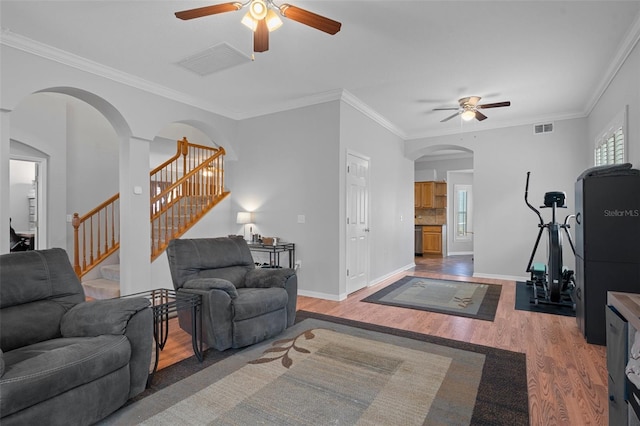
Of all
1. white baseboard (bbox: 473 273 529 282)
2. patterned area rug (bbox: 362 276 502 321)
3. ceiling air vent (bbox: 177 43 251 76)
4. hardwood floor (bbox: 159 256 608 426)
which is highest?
ceiling air vent (bbox: 177 43 251 76)

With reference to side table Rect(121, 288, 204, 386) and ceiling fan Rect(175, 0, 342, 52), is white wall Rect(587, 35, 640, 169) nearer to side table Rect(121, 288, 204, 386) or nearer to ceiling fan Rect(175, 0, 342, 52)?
ceiling fan Rect(175, 0, 342, 52)

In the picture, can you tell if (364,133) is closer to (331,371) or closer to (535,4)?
(535,4)

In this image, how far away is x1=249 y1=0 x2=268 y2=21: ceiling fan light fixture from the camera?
239 centimetres

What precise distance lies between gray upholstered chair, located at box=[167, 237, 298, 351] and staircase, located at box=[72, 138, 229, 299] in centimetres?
180

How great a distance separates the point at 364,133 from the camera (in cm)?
551

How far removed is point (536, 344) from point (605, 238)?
116 centimetres

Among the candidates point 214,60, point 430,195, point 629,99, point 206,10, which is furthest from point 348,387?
point 430,195

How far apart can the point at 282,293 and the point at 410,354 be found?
129 centimetres

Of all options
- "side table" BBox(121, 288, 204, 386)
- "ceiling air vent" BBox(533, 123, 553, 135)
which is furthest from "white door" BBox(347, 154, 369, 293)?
"ceiling air vent" BBox(533, 123, 553, 135)

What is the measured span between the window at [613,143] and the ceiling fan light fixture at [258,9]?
12.0 ft

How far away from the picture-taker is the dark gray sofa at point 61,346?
→ 5.40ft

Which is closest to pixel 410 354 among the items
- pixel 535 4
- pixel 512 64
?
pixel 535 4

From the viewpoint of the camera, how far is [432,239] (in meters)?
10.1

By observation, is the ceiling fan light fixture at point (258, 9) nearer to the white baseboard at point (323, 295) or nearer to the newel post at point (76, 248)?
the white baseboard at point (323, 295)
